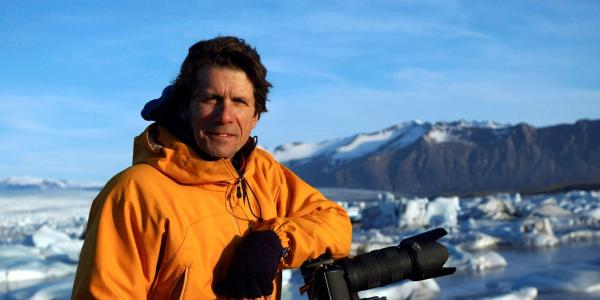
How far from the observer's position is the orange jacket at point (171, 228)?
1.58m

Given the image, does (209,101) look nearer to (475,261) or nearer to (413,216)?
(475,261)

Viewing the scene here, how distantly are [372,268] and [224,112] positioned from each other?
535 mm

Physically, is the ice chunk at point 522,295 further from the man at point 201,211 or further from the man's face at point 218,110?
the man's face at point 218,110

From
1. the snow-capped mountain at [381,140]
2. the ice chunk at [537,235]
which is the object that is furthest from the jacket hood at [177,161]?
the snow-capped mountain at [381,140]

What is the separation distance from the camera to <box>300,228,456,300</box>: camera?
5.77 feet

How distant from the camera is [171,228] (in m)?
1.62

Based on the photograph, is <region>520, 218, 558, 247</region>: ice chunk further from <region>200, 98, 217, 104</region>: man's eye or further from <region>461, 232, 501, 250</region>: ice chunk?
<region>200, 98, 217, 104</region>: man's eye

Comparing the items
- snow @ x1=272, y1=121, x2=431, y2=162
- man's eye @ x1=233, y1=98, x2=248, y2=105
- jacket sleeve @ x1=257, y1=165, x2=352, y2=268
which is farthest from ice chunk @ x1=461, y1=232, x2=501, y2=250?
snow @ x1=272, y1=121, x2=431, y2=162

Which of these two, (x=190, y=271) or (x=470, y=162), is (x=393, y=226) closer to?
(x=190, y=271)

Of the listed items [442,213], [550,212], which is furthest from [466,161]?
[442,213]

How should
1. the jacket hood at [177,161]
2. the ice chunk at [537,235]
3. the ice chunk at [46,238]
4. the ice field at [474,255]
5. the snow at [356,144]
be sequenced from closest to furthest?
the jacket hood at [177,161] < the ice field at [474,255] < the ice chunk at [537,235] < the ice chunk at [46,238] < the snow at [356,144]

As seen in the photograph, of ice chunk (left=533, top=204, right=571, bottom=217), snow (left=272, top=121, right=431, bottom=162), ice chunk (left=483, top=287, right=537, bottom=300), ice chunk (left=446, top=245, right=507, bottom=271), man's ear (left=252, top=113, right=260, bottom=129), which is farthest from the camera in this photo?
snow (left=272, top=121, right=431, bottom=162)

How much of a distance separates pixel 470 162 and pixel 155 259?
4789 inches

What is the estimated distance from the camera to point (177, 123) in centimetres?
180
